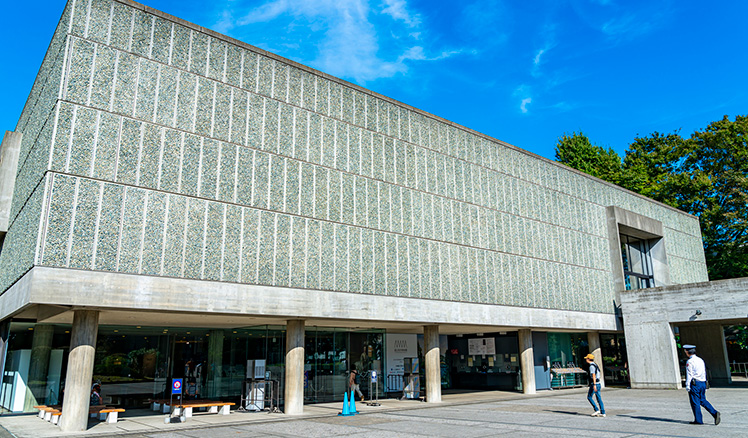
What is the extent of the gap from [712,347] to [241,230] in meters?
29.2

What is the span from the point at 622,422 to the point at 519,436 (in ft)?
12.4

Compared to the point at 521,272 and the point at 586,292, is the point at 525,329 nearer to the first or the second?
the point at 521,272

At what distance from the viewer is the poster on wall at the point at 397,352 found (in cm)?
2609

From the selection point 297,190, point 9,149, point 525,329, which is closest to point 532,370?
point 525,329

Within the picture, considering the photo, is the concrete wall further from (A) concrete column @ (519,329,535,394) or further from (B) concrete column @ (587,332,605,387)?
(A) concrete column @ (519,329,535,394)

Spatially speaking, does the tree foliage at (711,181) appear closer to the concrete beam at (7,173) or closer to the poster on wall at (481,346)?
the poster on wall at (481,346)

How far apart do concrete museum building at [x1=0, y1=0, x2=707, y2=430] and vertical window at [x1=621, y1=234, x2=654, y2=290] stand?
6021 millimetres

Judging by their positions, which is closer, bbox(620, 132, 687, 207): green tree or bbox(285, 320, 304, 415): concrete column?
bbox(285, 320, 304, 415): concrete column

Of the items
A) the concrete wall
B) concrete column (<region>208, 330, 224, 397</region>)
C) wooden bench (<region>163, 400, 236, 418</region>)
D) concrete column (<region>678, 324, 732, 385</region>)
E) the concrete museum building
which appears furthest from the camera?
concrete column (<region>678, 324, 732, 385</region>)

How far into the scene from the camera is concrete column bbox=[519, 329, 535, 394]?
88.0ft

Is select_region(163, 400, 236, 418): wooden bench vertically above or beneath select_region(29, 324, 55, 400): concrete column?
beneath

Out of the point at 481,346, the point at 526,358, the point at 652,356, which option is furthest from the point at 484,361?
the point at 652,356

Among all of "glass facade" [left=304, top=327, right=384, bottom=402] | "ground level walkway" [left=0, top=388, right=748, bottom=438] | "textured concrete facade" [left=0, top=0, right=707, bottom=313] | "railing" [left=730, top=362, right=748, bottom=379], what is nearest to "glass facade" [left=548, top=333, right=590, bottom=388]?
"textured concrete facade" [left=0, top=0, right=707, bottom=313]

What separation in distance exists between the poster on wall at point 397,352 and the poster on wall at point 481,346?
5.05 metres
